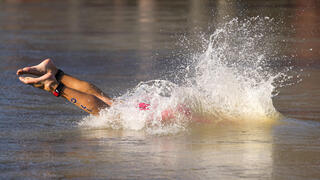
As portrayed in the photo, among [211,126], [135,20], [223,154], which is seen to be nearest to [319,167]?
[223,154]

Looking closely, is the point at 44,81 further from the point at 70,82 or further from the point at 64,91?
the point at 70,82

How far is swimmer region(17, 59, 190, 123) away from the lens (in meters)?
7.46

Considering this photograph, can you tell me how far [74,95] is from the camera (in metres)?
7.45

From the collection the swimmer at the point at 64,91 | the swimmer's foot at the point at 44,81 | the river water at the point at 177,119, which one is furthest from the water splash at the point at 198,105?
the swimmer's foot at the point at 44,81

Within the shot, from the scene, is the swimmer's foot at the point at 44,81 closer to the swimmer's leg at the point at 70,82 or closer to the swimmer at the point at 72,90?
the swimmer at the point at 72,90

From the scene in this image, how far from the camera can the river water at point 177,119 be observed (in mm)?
6016

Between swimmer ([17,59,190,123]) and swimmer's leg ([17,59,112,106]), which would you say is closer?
swimmer ([17,59,190,123])

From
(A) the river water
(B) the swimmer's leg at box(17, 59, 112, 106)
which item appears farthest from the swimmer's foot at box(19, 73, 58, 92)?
(A) the river water

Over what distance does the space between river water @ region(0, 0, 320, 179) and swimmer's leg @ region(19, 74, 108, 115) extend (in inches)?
4.7

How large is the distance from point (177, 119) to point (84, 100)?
3.14 ft

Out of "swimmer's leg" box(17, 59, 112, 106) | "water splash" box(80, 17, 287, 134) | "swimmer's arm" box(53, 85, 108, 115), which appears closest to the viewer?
"swimmer's arm" box(53, 85, 108, 115)

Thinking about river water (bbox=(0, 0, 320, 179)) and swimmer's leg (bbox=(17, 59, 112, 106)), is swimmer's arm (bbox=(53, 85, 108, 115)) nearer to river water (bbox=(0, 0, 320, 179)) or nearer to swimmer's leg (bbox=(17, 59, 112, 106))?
river water (bbox=(0, 0, 320, 179))

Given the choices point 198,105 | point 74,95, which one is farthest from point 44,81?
point 198,105

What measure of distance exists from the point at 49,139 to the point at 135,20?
15.2 metres
